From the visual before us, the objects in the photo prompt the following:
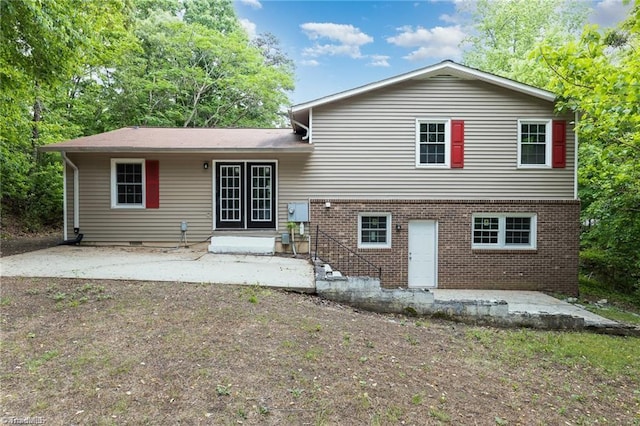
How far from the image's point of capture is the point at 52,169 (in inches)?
594

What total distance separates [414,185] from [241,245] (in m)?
5.10

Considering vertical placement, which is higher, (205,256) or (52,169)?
(52,169)

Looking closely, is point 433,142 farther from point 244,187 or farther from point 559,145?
point 244,187

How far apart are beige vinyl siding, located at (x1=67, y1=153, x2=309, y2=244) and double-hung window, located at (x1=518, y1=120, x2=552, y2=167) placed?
21.5 feet

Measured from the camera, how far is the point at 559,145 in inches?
385

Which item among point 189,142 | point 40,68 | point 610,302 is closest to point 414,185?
point 610,302

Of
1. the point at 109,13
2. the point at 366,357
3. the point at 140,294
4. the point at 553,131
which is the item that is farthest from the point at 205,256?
the point at 553,131

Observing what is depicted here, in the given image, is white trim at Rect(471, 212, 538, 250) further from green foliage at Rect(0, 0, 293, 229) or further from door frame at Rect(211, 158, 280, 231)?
green foliage at Rect(0, 0, 293, 229)

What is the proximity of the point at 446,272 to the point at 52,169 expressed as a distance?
1639 cm

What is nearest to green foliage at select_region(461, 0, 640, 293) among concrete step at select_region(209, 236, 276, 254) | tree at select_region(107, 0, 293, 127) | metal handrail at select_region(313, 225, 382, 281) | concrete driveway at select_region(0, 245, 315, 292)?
metal handrail at select_region(313, 225, 382, 281)

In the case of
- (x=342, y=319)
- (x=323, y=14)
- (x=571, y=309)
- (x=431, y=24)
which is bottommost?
(x=571, y=309)

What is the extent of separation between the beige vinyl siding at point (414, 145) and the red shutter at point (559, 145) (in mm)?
191

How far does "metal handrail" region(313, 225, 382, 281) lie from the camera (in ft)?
31.8

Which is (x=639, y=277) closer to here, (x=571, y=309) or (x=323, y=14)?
(x=571, y=309)
